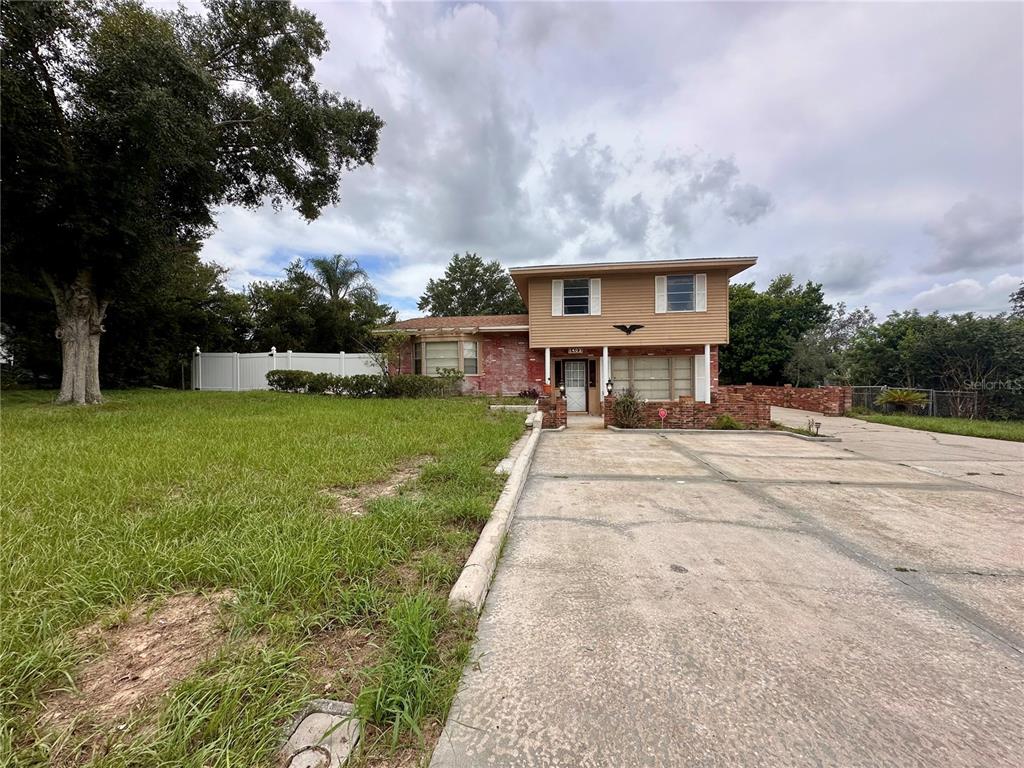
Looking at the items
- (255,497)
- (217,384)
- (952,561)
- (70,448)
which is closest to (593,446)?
(952,561)

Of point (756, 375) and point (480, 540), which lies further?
point (756, 375)

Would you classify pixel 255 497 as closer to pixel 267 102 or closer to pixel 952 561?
pixel 952 561

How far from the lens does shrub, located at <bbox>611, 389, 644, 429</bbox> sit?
32.0ft

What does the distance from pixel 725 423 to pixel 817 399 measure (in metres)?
8.06

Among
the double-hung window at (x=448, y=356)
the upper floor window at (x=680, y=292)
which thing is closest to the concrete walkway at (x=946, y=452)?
the upper floor window at (x=680, y=292)

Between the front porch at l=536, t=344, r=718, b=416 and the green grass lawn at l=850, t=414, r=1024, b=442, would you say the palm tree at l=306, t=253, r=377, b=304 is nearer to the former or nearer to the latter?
the front porch at l=536, t=344, r=718, b=416

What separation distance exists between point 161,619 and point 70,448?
4701 millimetres

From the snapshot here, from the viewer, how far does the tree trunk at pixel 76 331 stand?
10047mm

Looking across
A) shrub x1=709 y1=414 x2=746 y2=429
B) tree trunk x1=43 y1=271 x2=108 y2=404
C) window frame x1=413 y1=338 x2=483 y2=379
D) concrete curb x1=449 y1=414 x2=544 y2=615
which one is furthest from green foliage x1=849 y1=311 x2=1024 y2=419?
tree trunk x1=43 y1=271 x2=108 y2=404

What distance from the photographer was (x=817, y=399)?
48.8ft

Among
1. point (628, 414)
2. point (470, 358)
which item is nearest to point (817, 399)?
point (628, 414)

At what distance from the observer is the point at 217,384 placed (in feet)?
56.7

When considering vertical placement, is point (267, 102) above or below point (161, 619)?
above

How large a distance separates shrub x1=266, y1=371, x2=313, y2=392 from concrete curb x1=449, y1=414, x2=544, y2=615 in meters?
12.8
